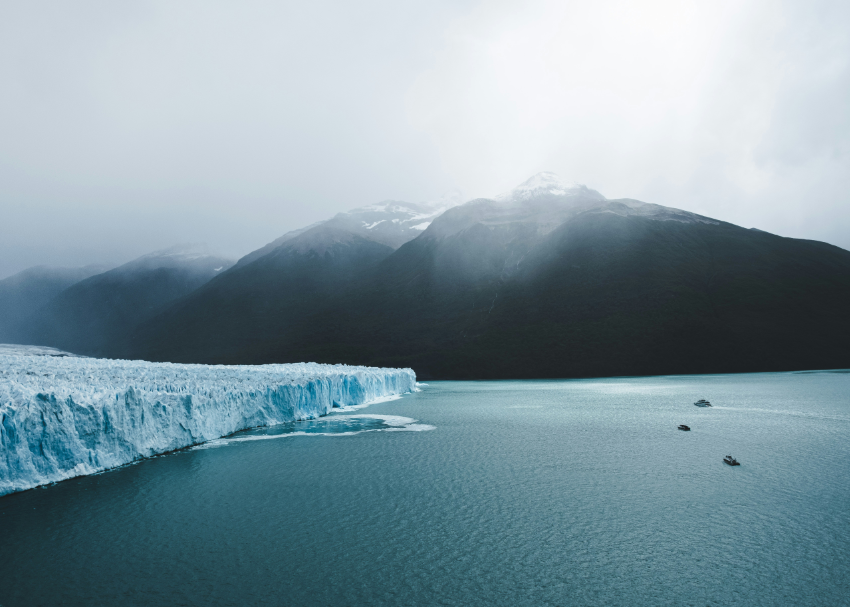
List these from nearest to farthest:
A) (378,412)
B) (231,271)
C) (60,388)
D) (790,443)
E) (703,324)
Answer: (60,388)
(790,443)
(378,412)
(703,324)
(231,271)

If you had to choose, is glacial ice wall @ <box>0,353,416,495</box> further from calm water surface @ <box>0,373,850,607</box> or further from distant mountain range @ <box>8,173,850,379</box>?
distant mountain range @ <box>8,173,850,379</box>

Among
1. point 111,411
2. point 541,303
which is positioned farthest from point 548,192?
point 111,411

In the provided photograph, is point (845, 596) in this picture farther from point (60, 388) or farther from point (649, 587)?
point (60, 388)

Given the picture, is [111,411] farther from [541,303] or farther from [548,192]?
[548,192]

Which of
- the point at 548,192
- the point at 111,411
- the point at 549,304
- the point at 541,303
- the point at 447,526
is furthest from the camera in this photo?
the point at 548,192

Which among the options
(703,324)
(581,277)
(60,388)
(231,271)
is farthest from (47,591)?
(231,271)

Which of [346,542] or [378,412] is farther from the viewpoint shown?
[378,412]
